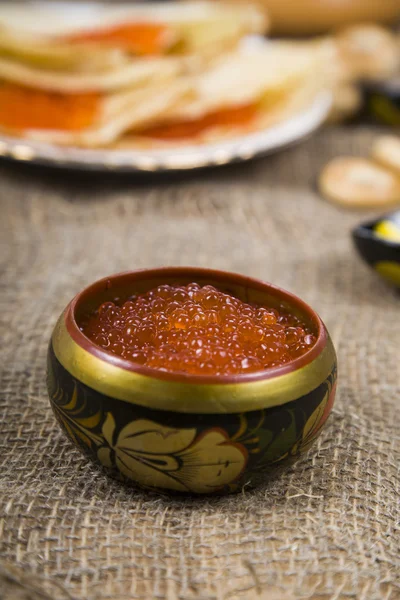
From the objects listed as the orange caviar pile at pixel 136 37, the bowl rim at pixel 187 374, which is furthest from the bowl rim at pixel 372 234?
the orange caviar pile at pixel 136 37

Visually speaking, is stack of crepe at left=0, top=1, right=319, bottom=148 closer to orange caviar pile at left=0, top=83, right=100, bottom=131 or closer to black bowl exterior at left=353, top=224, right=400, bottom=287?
orange caviar pile at left=0, top=83, right=100, bottom=131

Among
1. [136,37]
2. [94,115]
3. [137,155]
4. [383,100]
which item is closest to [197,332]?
[137,155]

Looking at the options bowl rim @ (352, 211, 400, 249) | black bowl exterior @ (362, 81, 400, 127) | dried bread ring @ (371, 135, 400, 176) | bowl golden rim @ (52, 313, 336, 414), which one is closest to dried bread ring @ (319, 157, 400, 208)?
dried bread ring @ (371, 135, 400, 176)

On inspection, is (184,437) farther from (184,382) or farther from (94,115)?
(94,115)

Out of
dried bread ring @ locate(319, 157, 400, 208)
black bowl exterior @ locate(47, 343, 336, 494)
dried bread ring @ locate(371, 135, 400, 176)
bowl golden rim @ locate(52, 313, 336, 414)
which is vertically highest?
bowl golden rim @ locate(52, 313, 336, 414)

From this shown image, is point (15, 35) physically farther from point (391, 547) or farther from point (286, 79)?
point (391, 547)
